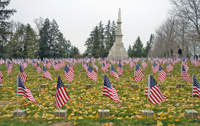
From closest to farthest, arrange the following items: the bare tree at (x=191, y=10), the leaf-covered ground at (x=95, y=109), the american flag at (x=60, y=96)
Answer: the leaf-covered ground at (x=95, y=109) → the american flag at (x=60, y=96) → the bare tree at (x=191, y=10)

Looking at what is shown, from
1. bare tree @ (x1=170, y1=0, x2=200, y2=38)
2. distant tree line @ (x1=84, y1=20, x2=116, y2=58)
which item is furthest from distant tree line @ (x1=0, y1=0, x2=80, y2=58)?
bare tree @ (x1=170, y1=0, x2=200, y2=38)

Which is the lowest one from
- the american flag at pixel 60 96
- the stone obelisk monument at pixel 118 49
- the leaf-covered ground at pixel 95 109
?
the leaf-covered ground at pixel 95 109

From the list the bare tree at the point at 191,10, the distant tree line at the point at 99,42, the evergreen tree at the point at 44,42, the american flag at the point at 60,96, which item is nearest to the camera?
the american flag at the point at 60,96

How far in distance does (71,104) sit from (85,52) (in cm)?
5516

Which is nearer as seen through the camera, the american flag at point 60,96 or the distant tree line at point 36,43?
the american flag at point 60,96

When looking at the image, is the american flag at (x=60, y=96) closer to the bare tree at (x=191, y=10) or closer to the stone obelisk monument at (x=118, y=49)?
the bare tree at (x=191, y=10)

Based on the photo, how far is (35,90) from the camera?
970 cm

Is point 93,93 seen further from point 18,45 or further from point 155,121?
point 18,45

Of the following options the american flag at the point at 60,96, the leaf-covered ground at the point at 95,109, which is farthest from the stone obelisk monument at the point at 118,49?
the american flag at the point at 60,96

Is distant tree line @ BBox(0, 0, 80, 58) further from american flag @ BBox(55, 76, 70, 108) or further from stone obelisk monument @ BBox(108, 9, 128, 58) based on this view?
american flag @ BBox(55, 76, 70, 108)

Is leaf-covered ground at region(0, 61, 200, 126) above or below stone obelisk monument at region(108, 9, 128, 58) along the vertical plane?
below

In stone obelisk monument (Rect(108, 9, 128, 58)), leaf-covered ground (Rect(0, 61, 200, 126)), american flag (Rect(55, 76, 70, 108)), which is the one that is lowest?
leaf-covered ground (Rect(0, 61, 200, 126))

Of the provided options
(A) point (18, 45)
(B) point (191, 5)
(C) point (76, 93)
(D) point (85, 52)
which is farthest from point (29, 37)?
(C) point (76, 93)

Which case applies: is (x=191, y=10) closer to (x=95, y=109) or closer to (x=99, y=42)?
(x=95, y=109)
